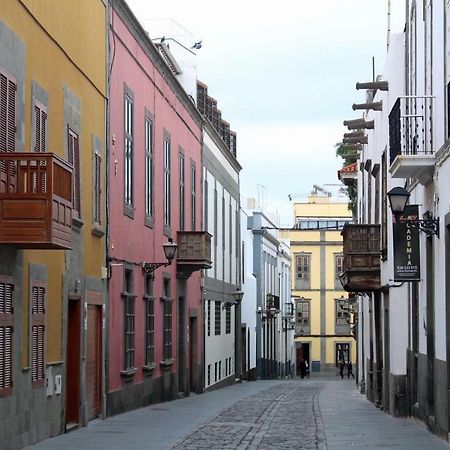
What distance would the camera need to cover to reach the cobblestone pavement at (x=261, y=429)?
1781 centimetres

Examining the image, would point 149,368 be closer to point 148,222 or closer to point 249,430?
point 148,222

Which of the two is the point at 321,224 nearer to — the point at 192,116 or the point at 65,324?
the point at 192,116

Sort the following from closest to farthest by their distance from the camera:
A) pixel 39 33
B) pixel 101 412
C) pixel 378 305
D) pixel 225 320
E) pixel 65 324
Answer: pixel 39 33
pixel 65 324
pixel 101 412
pixel 378 305
pixel 225 320

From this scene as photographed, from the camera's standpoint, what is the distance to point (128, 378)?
24.6 meters

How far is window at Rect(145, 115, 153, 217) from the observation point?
27188 millimetres

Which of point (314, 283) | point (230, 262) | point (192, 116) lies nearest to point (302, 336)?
point (314, 283)

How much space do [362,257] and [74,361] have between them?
31.6 ft

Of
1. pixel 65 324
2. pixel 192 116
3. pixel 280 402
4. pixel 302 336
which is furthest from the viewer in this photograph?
pixel 302 336

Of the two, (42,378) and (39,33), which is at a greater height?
(39,33)

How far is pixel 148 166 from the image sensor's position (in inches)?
1083

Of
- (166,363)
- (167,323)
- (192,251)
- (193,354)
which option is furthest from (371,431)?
(193,354)

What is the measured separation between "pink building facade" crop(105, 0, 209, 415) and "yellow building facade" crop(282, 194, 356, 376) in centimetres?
4426

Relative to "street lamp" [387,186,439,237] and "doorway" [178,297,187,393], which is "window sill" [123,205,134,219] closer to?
"street lamp" [387,186,439,237]

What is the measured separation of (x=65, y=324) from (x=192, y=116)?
17116 mm
